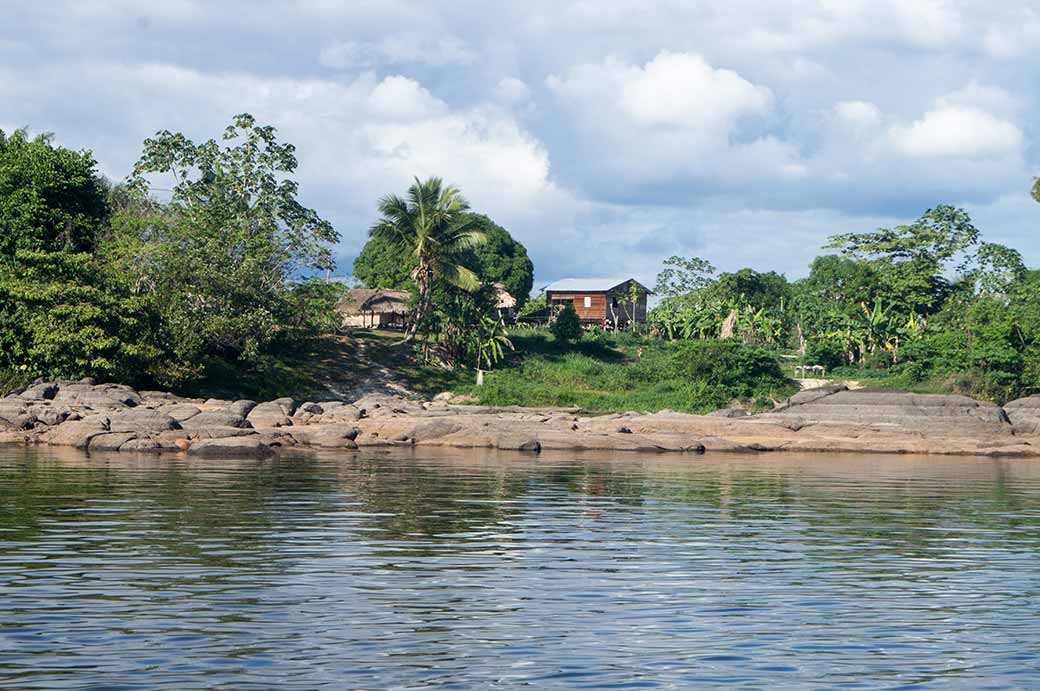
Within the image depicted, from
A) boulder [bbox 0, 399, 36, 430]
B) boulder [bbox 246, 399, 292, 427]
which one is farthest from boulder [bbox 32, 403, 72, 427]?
boulder [bbox 246, 399, 292, 427]

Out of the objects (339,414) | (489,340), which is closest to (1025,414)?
(339,414)

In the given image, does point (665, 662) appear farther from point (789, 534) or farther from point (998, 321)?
point (998, 321)

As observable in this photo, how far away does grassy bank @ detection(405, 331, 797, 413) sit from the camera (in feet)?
151

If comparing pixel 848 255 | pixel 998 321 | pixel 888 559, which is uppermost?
pixel 848 255

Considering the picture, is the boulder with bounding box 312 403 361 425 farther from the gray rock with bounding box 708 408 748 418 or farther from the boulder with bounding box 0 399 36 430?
the gray rock with bounding box 708 408 748 418

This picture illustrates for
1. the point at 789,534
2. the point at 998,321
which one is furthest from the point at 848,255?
the point at 789,534

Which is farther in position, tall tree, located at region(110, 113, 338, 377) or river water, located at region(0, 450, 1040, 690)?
tall tree, located at region(110, 113, 338, 377)

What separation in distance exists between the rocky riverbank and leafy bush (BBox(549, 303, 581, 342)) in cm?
1907

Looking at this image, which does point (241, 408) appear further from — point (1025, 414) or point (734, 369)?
point (1025, 414)

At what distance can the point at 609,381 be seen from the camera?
51500 mm

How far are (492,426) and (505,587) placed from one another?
76.4 ft

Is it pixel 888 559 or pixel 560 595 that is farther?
pixel 888 559

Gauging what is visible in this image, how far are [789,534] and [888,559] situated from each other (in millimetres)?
2329

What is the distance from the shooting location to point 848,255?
221ft
